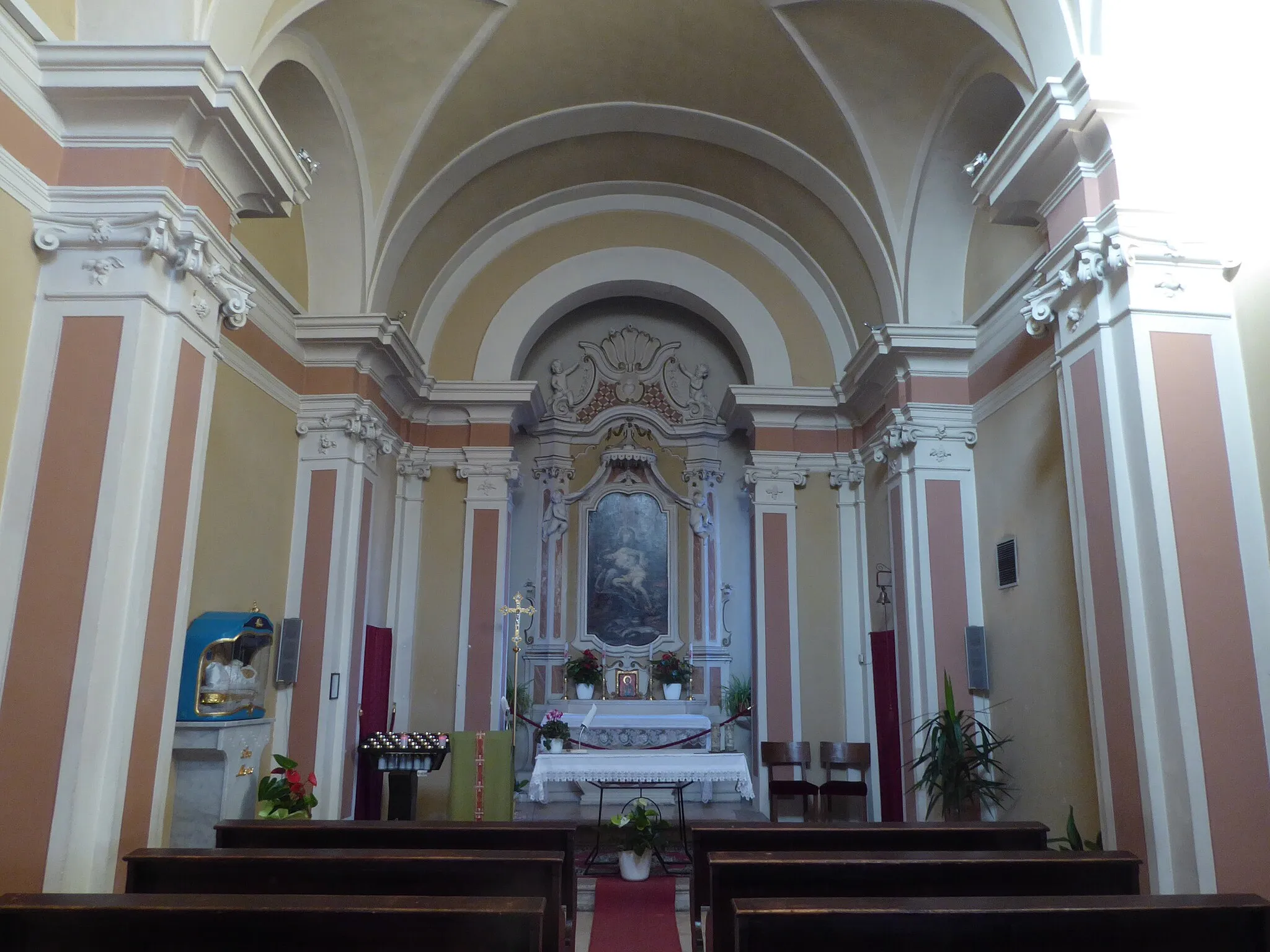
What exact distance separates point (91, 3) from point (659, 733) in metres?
7.41

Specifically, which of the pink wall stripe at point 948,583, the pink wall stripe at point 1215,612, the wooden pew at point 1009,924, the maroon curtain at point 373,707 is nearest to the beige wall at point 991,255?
the pink wall stripe at point 948,583

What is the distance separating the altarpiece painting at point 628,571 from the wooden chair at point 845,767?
2475 mm

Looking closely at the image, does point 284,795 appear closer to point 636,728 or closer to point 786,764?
point 636,728

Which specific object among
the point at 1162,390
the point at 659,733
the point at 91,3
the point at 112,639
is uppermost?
the point at 91,3

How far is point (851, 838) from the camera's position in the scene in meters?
4.23

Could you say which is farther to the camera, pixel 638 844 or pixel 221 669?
pixel 638 844

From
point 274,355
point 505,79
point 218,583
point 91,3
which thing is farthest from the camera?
point 505,79

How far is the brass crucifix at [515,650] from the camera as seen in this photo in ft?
26.5

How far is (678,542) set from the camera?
10492 mm

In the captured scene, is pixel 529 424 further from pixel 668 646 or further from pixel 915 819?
pixel 915 819

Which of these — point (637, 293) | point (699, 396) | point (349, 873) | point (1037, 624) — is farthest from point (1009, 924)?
point (637, 293)

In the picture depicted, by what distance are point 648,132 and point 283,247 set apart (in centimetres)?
377

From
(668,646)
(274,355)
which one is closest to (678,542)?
(668,646)

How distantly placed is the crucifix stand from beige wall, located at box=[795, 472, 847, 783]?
274 cm
